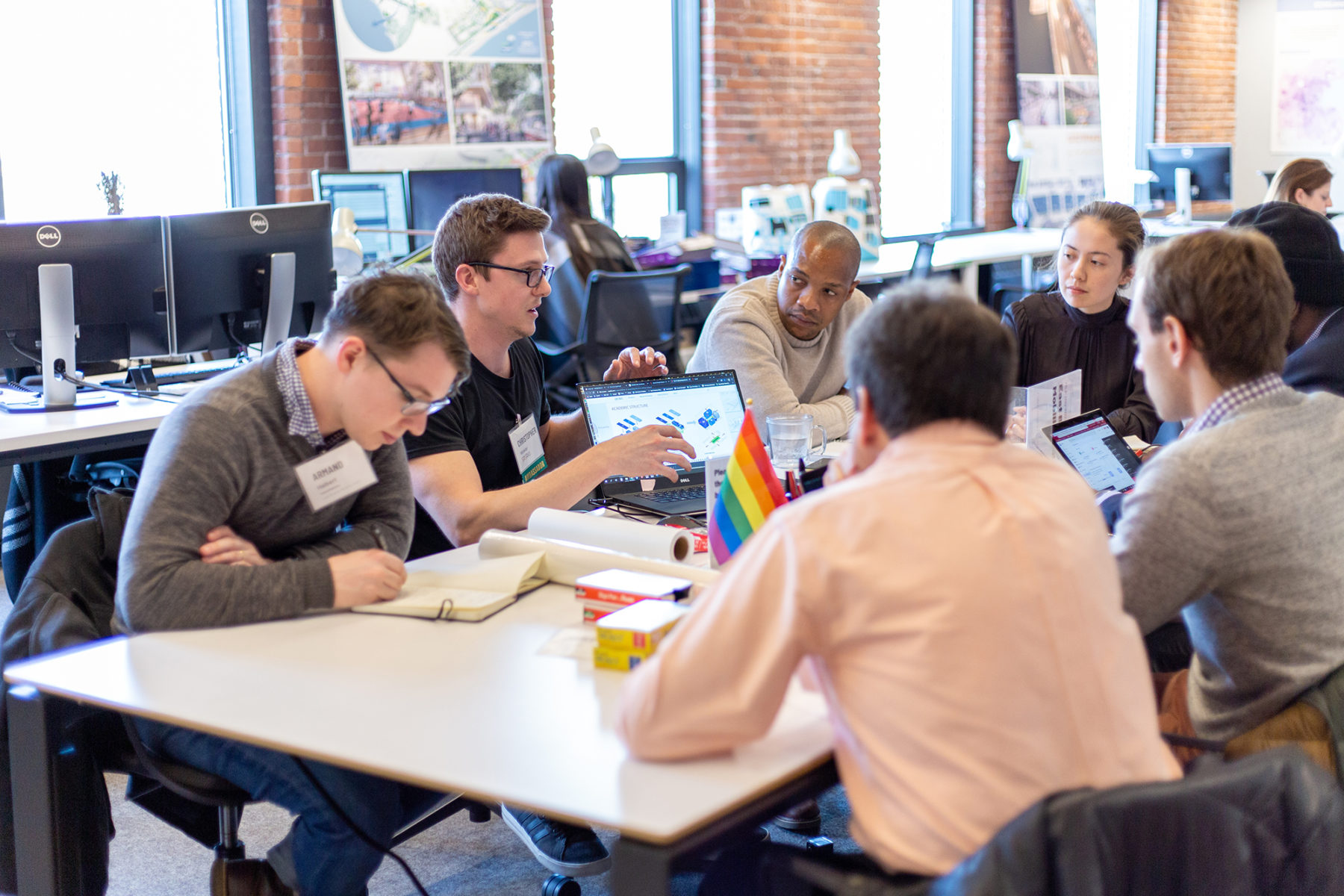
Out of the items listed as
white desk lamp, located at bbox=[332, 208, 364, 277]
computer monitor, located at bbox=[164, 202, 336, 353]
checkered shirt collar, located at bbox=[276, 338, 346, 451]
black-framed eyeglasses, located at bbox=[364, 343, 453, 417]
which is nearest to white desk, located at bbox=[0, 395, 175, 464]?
computer monitor, located at bbox=[164, 202, 336, 353]

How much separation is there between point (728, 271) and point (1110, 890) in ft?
16.2

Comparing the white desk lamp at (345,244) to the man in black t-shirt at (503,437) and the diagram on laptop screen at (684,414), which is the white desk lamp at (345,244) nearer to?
the man in black t-shirt at (503,437)

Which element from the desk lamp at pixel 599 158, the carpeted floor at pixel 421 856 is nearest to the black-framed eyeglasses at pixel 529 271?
the carpeted floor at pixel 421 856

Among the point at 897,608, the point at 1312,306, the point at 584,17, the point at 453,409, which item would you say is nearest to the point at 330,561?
the point at 453,409

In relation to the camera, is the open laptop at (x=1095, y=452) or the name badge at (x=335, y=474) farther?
the open laptop at (x=1095, y=452)

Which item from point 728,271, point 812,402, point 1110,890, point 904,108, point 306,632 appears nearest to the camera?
point 1110,890

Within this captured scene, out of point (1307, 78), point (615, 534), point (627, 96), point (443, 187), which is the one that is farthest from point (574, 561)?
point (1307, 78)

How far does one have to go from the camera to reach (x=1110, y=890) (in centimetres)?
112

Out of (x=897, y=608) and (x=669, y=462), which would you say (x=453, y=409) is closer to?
(x=669, y=462)

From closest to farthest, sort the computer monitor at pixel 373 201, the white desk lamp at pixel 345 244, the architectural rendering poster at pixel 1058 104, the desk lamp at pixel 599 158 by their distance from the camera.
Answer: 1. the white desk lamp at pixel 345 244
2. the computer monitor at pixel 373 201
3. the desk lamp at pixel 599 158
4. the architectural rendering poster at pixel 1058 104

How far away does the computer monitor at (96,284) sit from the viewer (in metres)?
3.13

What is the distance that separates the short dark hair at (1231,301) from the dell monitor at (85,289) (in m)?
2.68

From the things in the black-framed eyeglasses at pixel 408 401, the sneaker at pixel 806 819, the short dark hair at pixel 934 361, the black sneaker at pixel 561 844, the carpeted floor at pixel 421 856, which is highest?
the short dark hair at pixel 934 361

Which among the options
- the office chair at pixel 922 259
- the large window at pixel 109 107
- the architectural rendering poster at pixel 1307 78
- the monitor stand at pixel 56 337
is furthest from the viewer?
the architectural rendering poster at pixel 1307 78
